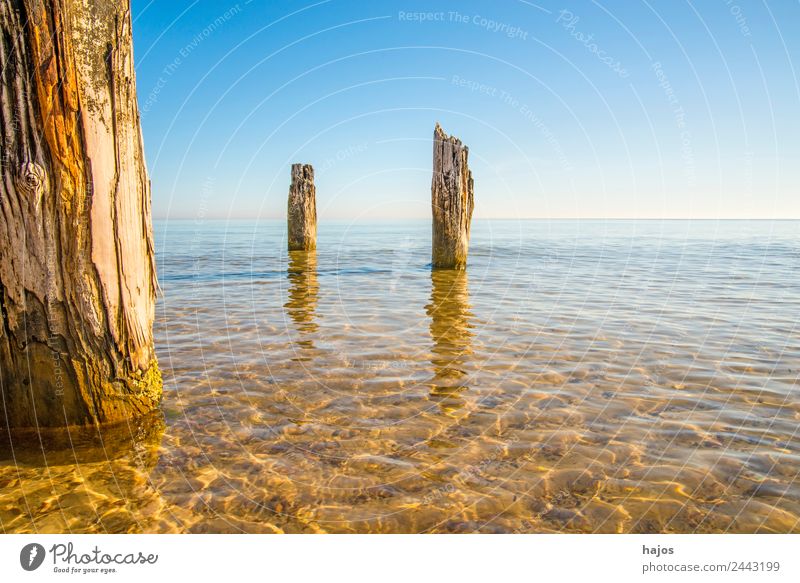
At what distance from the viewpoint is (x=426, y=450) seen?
430 cm

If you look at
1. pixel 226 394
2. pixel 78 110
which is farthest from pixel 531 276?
pixel 78 110

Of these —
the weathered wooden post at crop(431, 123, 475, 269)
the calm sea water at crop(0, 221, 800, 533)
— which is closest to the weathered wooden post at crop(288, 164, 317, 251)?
the weathered wooden post at crop(431, 123, 475, 269)

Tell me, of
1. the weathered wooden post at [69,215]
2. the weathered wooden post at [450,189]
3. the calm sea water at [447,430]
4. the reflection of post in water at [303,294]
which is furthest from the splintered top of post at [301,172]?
the weathered wooden post at [69,215]

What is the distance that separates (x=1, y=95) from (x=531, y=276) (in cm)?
1320

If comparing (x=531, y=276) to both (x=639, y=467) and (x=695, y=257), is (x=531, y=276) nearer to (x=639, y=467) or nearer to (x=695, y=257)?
(x=695, y=257)

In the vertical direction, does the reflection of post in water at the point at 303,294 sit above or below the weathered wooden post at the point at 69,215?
below

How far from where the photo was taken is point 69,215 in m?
4.02

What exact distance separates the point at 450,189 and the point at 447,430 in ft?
34.7

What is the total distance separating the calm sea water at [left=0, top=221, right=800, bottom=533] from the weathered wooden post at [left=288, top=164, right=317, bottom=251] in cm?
1088

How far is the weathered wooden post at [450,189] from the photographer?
14.4 meters

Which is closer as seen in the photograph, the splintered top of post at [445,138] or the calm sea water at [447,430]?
the calm sea water at [447,430]

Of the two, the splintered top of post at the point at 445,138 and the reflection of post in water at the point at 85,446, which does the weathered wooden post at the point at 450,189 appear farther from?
the reflection of post in water at the point at 85,446

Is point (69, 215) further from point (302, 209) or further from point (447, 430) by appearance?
point (302, 209)

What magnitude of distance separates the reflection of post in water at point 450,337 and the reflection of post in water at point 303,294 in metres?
1.96
